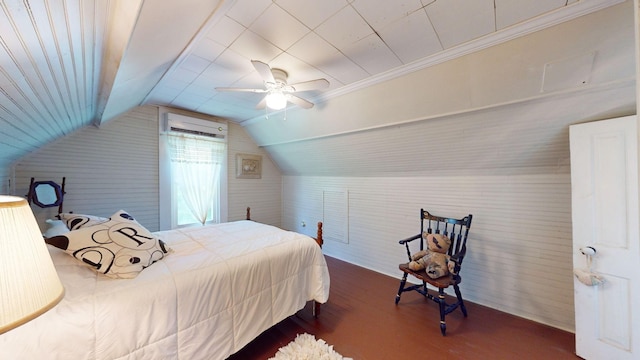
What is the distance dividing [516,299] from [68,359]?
350 cm

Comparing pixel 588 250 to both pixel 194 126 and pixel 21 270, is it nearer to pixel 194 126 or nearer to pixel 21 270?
pixel 21 270

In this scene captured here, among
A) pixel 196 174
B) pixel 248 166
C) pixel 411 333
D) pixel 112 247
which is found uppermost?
pixel 248 166

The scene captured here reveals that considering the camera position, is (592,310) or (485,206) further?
(485,206)

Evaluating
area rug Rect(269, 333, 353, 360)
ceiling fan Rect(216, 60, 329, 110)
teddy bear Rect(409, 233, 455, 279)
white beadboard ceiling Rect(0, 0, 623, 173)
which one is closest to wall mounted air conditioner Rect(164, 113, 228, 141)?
white beadboard ceiling Rect(0, 0, 623, 173)

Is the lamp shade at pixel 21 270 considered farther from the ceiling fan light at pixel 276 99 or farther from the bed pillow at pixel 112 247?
→ the ceiling fan light at pixel 276 99

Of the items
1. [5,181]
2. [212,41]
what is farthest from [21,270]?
[5,181]

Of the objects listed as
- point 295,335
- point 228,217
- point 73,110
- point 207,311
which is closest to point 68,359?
point 207,311

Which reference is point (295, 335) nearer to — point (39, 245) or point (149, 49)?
point (39, 245)

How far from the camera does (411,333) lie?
6.84ft

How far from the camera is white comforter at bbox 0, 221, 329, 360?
1078 mm

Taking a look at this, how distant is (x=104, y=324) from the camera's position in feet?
3.77

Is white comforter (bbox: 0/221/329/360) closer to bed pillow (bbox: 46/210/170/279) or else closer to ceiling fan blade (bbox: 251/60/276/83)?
bed pillow (bbox: 46/210/170/279)

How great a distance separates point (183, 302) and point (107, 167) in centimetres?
250

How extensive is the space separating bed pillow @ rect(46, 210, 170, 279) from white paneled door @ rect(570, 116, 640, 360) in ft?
10.5
